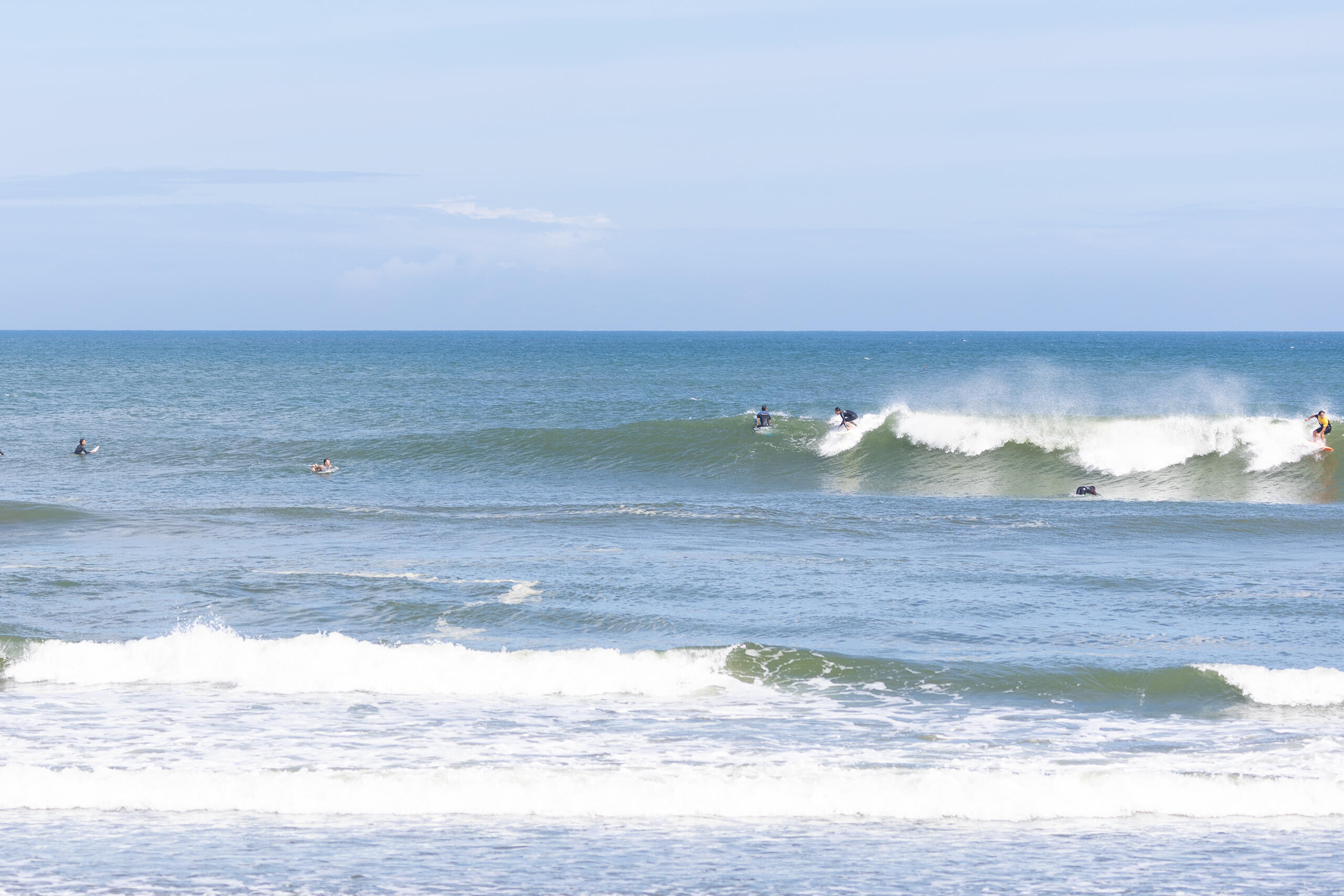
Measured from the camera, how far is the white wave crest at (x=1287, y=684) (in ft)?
35.6

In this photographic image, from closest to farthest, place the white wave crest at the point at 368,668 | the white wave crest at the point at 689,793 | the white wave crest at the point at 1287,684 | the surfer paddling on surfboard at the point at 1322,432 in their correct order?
the white wave crest at the point at 689,793 → the white wave crest at the point at 1287,684 → the white wave crest at the point at 368,668 → the surfer paddling on surfboard at the point at 1322,432

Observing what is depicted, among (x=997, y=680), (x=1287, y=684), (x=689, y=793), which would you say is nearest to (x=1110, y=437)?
(x=1287, y=684)

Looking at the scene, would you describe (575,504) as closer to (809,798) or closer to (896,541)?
(896,541)

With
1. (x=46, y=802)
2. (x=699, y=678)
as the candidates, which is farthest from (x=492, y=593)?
(x=46, y=802)

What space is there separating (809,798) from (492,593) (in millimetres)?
7481

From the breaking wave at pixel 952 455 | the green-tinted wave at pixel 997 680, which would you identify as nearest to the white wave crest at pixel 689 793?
the green-tinted wave at pixel 997 680

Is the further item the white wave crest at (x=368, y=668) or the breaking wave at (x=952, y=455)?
the breaking wave at (x=952, y=455)

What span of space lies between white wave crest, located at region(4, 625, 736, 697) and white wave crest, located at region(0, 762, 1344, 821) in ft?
8.65

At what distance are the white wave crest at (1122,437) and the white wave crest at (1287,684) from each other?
18802 mm

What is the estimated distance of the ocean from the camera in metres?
7.65

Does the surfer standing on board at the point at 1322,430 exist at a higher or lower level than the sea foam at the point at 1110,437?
higher

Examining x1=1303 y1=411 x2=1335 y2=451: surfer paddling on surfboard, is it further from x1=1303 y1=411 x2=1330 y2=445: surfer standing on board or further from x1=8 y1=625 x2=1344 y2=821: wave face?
x1=8 y1=625 x2=1344 y2=821: wave face

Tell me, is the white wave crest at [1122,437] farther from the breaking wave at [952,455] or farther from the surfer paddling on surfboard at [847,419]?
the surfer paddling on surfboard at [847,419]

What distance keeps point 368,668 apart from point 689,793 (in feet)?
14.9
